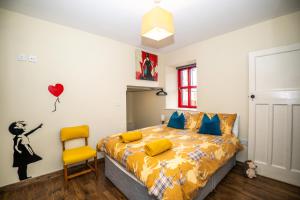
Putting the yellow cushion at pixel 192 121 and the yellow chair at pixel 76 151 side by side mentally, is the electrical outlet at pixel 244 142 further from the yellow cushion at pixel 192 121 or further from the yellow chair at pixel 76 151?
the yellow chair at pixel 76 151

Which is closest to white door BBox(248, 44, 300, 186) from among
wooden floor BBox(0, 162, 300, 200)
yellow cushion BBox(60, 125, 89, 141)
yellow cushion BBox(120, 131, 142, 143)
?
wooden floor BBox(0, 162, 300, 200)

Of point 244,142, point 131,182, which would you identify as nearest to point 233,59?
point 244,142

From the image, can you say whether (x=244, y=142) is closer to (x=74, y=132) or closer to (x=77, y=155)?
(x=77, y=155)

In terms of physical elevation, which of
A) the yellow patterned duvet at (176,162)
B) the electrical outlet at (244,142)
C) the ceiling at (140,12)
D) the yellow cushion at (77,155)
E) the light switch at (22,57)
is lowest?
the yellow cushion at (77,155)

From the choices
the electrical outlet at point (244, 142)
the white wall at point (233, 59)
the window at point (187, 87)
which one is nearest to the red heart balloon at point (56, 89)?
the white wall at point (233, 59)

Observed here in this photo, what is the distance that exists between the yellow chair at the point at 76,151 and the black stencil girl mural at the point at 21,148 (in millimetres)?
460

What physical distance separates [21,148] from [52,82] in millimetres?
1111

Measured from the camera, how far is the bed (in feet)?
4.13

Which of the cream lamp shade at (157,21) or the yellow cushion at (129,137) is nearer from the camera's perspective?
the cream lamp shade at (157,21)

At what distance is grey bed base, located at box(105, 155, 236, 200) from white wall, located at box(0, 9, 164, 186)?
0.95 m

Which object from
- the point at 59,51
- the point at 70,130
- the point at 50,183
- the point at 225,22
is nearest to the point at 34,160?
the point at 50,183

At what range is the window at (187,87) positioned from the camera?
12.6 feet

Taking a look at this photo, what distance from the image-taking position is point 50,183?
2.17 meters

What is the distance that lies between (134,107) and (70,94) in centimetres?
276
